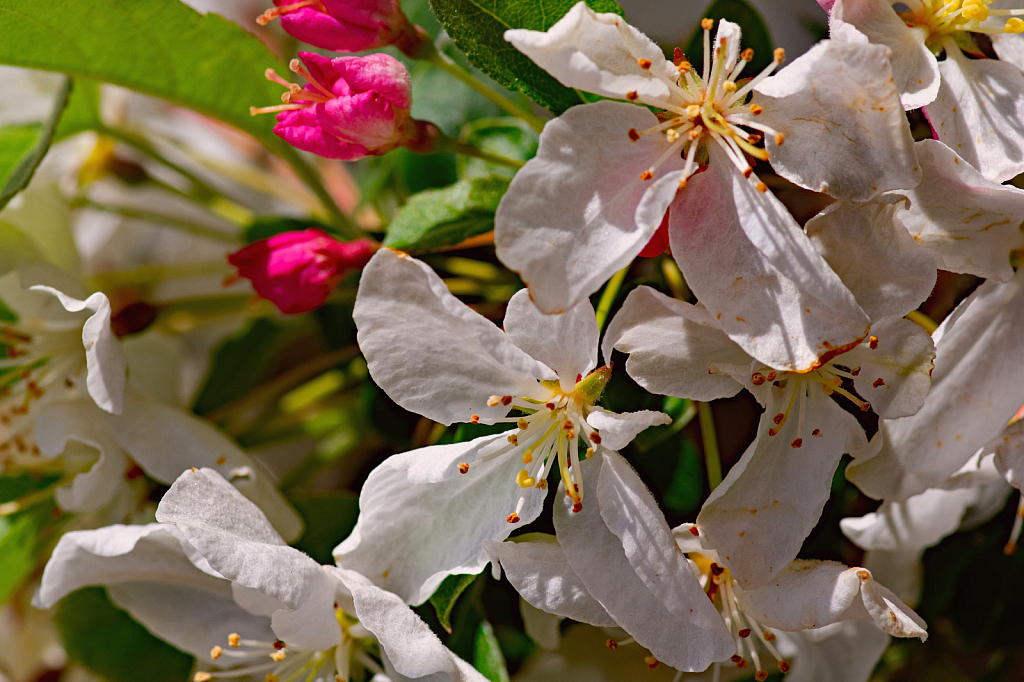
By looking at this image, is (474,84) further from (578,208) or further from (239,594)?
(239,594)

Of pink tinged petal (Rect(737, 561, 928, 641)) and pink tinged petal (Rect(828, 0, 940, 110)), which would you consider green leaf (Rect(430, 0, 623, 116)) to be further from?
pink tinged petal (Rect(737, 561, 928, 641))

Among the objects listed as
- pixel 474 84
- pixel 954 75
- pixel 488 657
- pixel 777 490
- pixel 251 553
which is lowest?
pixel 488 657

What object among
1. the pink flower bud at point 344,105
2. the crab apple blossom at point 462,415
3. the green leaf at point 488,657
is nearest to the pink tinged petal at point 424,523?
the crab apple blossom at point 462,415

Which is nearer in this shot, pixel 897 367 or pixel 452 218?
pixel 897 367

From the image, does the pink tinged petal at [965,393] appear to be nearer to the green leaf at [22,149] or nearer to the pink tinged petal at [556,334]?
the pink tinged petal at [556,334]

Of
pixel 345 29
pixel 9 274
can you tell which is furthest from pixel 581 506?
pixel 9 274

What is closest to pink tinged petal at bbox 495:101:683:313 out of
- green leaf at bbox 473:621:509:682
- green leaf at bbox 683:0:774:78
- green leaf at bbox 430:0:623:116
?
green leaf at bbox 430:0:623:116

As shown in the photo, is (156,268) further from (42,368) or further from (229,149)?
(229,149)

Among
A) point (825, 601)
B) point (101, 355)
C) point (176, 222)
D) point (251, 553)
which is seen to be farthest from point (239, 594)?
point (176, 222)
